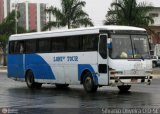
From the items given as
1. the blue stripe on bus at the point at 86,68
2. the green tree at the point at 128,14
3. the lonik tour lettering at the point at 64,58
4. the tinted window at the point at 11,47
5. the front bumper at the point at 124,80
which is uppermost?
the green tree at the point at 128,14

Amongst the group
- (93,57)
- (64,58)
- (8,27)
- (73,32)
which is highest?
(8,27)

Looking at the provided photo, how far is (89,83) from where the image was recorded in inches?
888

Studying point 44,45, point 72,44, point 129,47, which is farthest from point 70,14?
point 129,47

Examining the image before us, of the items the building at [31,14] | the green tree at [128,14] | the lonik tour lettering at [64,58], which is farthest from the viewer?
the building at [31,14]

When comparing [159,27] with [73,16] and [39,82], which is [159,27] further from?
[39,82]

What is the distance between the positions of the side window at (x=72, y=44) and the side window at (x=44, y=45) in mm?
1860

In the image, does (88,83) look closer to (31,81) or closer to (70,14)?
(31,81)

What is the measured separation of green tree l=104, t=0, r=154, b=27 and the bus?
21253 mm

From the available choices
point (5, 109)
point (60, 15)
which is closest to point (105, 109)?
point (5, 109)

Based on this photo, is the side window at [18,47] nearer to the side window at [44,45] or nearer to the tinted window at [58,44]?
the side window at [44,45]

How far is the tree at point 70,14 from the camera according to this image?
5203cm

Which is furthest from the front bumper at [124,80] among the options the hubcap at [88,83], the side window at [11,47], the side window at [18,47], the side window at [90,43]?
A: the side window at [11,47]

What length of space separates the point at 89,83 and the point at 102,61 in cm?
136

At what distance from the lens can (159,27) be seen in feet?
294
